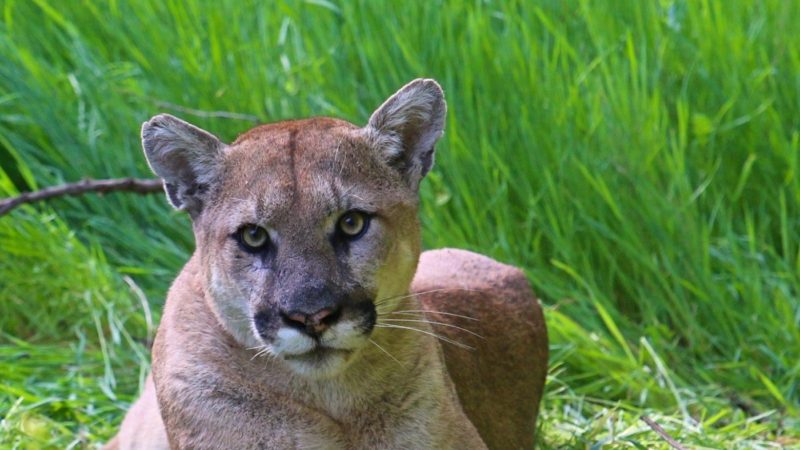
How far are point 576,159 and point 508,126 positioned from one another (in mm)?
436

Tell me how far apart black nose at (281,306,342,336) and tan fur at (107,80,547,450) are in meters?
0.02

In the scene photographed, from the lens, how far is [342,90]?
21.5 ft

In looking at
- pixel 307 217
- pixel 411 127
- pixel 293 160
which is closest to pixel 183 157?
pixel 293 160

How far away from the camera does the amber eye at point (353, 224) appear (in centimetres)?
361

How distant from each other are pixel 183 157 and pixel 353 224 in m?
0.62

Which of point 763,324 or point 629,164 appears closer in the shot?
point 763,324

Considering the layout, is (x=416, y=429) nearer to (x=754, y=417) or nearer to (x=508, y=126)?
(x=754, y=417)

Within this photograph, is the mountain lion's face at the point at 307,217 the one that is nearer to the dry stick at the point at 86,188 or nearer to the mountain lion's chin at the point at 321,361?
the mountain lion's chin at the point at 321,361

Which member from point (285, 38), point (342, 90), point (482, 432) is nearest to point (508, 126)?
point (342, 90)

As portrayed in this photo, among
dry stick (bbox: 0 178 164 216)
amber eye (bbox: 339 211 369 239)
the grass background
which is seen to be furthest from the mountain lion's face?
dry stick (bbox: 0 178 164 216)

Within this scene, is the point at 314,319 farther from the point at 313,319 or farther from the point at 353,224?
the point at 353,224

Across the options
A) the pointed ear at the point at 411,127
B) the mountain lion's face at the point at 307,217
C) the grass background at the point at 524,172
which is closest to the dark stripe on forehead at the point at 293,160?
the mountain lion's face at the point at 307,217

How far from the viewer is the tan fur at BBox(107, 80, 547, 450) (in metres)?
3.54

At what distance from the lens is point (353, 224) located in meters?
3.63
